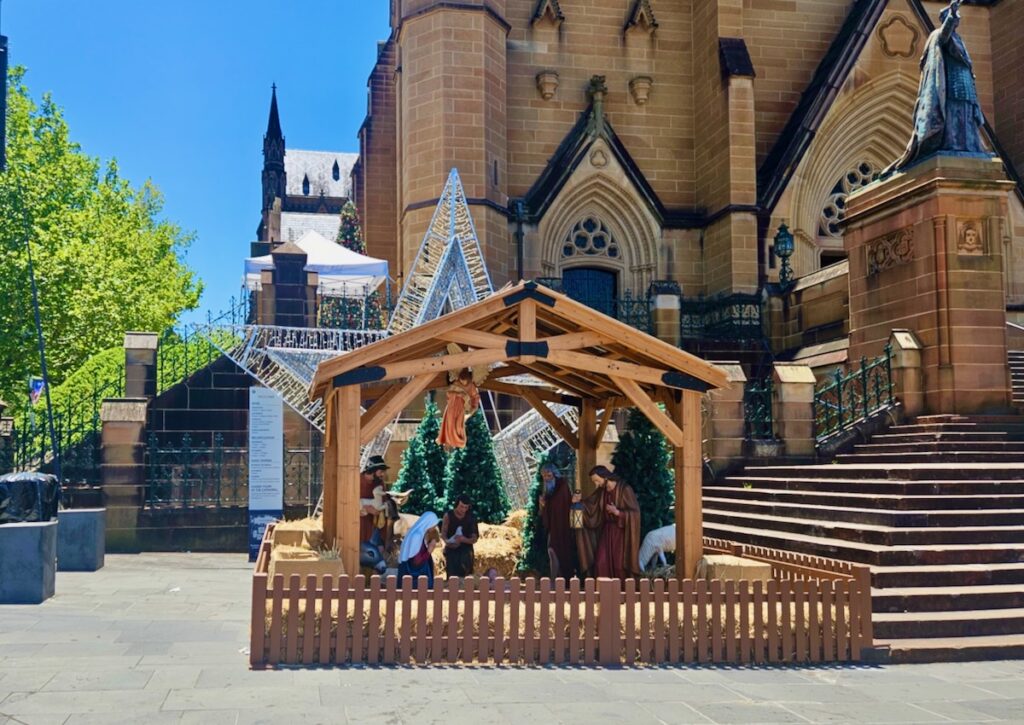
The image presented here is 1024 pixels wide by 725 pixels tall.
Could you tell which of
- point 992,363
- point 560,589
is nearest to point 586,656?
point 560,589

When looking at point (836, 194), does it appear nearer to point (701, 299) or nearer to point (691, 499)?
point (701, 299)

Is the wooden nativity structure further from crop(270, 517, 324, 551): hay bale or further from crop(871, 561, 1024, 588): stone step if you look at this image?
crop(871, 561, 1024, 588): stone step

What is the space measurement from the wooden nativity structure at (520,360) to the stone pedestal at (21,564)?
3.23 m

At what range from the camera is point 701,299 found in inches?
1086

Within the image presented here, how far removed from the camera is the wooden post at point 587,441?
Answer: 13.7 meters

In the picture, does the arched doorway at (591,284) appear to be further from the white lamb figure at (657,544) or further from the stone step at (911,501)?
the white lamb figure at (657,544)

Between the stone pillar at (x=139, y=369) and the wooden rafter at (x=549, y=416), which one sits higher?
the stone pillar at (x=139, y=369)

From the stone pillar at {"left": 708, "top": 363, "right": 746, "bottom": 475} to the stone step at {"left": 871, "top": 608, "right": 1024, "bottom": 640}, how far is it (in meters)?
7.22

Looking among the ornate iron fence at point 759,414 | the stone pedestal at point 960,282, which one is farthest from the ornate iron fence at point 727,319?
the stone pedestal at point 960,282

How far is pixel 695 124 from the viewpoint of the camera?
28.9 m

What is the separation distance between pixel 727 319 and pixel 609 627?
59.1ft

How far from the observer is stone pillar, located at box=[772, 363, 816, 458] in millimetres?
16844

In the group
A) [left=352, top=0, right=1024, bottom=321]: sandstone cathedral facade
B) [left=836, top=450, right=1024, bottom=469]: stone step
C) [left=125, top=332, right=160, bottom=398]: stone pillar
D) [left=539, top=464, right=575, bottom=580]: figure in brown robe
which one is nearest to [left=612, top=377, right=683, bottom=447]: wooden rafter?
[left=539, top=464, right=575, bottom=580]: figure in brown robe

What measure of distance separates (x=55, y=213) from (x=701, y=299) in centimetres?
1928
